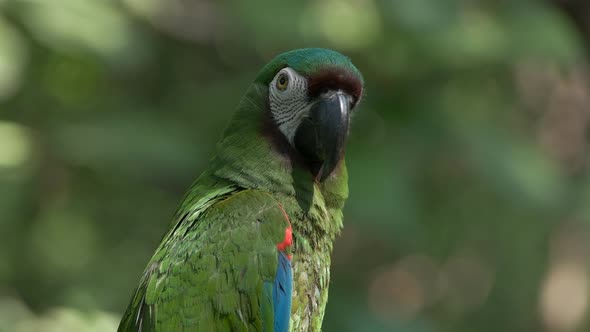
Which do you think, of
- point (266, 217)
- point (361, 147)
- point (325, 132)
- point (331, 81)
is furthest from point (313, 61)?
point (361, 147)

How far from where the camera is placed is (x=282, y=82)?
2631 mm

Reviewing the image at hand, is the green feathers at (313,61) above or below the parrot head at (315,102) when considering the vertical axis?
above

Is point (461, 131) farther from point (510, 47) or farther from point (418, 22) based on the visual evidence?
point (418, 22)

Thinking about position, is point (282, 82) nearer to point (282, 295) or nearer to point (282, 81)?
point (282, 81)

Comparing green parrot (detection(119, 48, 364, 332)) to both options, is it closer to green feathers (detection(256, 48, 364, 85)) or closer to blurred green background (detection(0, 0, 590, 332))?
green feathers (detection(256, 48, 364, 85))

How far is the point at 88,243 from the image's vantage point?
5.40 m

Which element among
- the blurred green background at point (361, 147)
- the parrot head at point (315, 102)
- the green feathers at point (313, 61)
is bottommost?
the blurred green background at point (361, 147)

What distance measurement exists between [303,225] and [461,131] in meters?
1.88

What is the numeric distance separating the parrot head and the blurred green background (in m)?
0.78

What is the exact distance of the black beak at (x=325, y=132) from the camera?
2.49m

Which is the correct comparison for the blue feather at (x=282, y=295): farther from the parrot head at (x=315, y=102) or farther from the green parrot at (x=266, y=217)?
the parrot head at (x=315, y=102)

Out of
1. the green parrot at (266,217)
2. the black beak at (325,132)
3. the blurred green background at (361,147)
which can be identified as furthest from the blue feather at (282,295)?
the blurred green background at (361,147)


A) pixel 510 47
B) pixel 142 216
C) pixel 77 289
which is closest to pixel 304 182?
pixel 510 47

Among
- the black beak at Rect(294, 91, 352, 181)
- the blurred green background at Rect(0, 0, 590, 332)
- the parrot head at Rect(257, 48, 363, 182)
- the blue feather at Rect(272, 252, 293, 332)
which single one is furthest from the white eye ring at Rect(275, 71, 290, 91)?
the blurred green background at Rect(0, 0, 590, 332)
